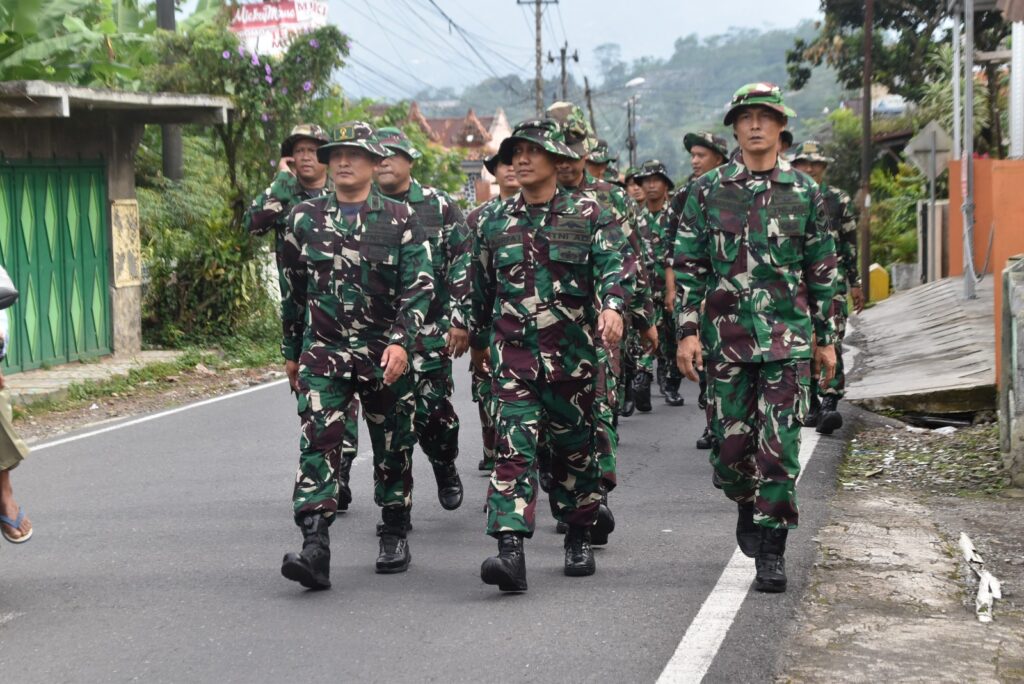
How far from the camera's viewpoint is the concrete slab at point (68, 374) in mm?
14179

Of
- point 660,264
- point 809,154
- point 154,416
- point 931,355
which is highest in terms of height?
point 809,154

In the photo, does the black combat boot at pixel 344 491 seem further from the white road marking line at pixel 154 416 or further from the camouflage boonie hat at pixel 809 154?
the camouflage boonie hat at pixel 809 154

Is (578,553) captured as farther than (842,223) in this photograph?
No

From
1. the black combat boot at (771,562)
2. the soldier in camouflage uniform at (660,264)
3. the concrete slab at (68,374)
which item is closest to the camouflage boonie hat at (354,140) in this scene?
the black combat boot at (771,562)

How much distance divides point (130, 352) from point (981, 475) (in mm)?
11620

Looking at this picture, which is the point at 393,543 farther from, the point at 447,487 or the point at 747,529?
the point at 747,529

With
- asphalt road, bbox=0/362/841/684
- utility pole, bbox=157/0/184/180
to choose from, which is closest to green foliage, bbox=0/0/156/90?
utility pole, bbox=157/0/184/180

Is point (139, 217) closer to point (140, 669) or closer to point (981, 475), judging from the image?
point (981, 475)

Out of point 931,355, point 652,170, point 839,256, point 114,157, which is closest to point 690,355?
point 839,256

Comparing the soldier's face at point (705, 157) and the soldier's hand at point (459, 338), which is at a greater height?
the soldier's face at point (705, 157)

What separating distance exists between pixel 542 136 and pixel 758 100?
96 cm

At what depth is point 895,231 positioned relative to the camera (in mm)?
33094

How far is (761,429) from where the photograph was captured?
6438 millimetres

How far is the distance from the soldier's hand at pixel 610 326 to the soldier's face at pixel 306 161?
125 inches
